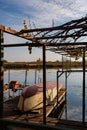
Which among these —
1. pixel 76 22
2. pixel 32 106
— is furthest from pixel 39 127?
pixel 32 106

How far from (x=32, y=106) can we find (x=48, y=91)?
3.62 metres

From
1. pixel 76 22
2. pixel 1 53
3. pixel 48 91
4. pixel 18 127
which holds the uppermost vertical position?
pixel 76 22

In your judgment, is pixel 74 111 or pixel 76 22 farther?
pixel 74 111

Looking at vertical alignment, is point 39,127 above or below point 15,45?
below

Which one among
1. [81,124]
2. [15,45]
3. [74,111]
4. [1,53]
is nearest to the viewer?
[1,53]

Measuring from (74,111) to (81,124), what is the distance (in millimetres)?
A: 6639

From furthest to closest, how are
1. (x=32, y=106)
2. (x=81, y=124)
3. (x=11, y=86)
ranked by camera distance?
(x=11, y=86) → (x=32, y=106) → (x=81, y=124)

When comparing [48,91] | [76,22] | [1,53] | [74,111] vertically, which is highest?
[76,22]

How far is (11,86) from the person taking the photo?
23312mm

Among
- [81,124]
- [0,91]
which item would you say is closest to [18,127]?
[0,91]

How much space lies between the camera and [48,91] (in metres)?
18.2

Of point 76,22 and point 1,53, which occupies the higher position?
point 76,22

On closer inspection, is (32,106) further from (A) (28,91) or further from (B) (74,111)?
(B) (74,111)

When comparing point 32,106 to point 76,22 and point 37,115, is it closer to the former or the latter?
point 37,115
